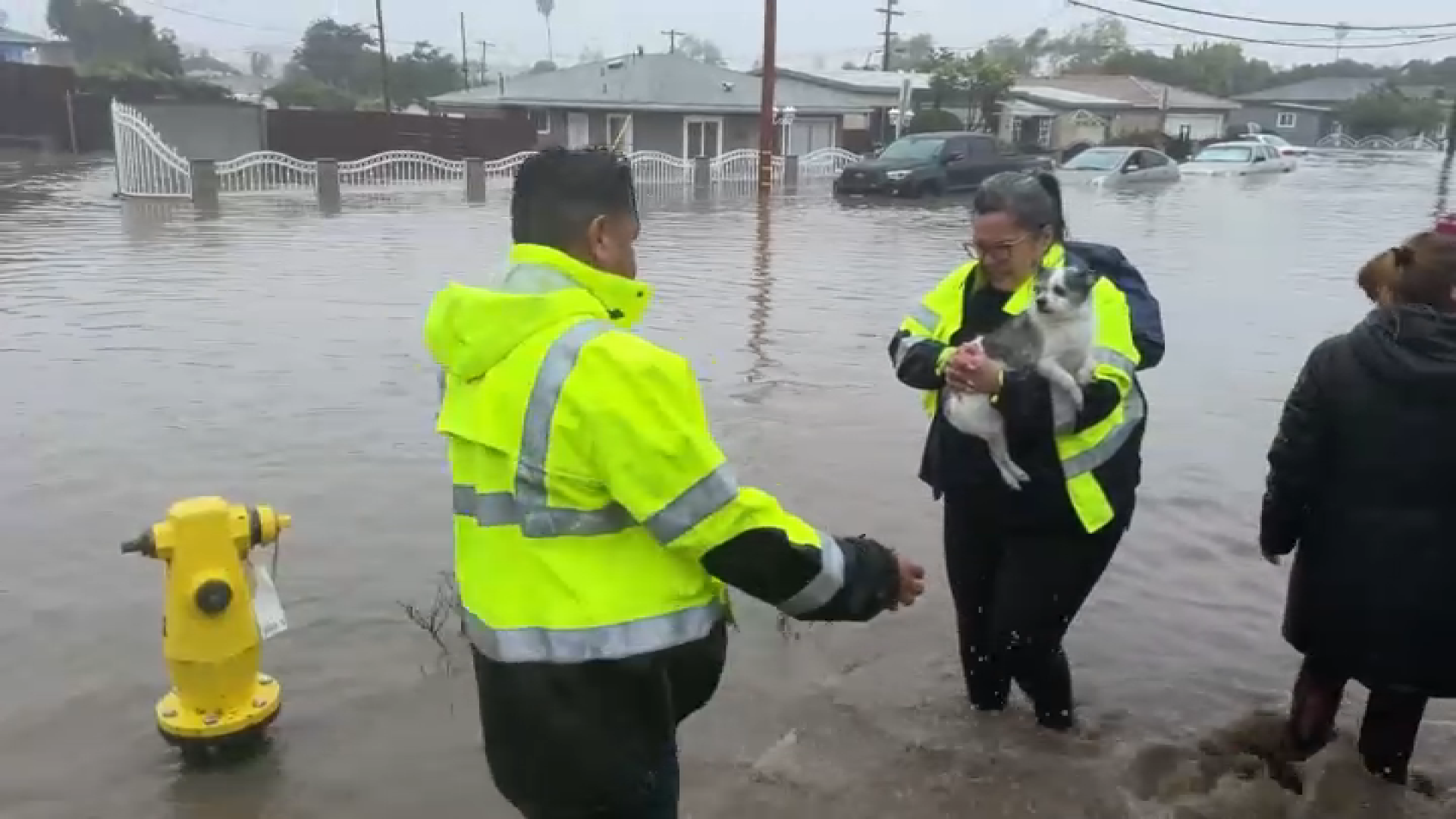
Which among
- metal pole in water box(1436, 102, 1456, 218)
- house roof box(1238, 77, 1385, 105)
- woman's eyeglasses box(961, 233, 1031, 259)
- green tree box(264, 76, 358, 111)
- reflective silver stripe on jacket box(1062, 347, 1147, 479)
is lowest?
metal pole in water box(1436, 102, 1456, 218)

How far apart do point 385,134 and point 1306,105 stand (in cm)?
7336

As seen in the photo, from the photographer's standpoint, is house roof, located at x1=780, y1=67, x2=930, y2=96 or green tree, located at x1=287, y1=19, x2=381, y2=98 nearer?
house roof, located at x1=780, y1=67, x2=930, y2=96

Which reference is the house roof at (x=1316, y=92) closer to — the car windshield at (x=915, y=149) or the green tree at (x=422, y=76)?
the green tree at (x=422, y=76)

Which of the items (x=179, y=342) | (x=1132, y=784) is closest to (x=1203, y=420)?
(x=1132, y=784)

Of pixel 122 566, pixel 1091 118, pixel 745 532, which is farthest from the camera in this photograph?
pixel 1091 118

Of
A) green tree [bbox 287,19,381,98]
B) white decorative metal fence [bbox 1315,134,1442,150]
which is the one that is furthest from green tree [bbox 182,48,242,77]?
white decorative metal fence [bbox 1315,134,1442,150]

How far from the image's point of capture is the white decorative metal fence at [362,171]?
22391mm

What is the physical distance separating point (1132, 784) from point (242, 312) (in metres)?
9.46

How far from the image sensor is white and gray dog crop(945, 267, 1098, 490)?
10.5 feet

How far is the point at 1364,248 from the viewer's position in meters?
17.8

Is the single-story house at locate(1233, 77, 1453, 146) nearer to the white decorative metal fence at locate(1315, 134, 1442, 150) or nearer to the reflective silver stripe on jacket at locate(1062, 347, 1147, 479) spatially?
the white decorative metal fence at locate(1315, 134, 1442, 150)

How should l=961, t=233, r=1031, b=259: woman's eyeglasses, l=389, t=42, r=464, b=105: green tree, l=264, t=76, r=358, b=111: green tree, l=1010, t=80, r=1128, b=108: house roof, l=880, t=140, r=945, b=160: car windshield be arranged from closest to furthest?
l=961, t=233, r=1031, b=259: woman's eyeglasses < l=880, t=140, r=945, b=160: car windshield < l=264, t=76, r=358, b=111: green tree < l=1010, t=80, r=1128, b=108: house roof < l=389, t=42, r=464, b=105: green tree

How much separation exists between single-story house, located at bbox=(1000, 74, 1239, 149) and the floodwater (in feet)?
142

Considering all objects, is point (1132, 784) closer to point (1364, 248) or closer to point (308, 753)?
point (308, 753)
